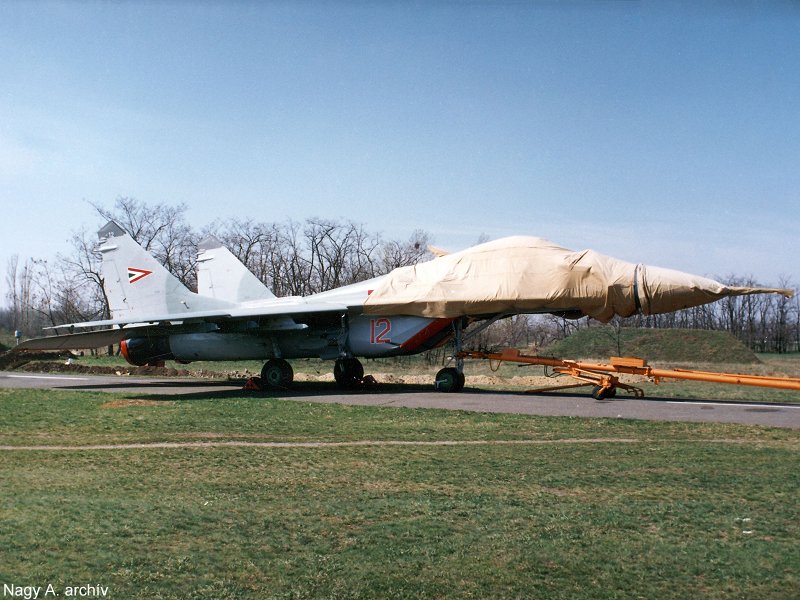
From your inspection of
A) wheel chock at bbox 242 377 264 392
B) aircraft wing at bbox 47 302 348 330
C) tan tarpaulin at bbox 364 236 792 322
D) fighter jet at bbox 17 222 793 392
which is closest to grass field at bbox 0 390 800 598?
tan tarpaulin at bbox 364 236 792 322

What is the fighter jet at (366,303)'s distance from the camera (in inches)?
746

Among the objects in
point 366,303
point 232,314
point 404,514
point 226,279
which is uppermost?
point 226,279

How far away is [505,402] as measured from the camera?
1911 centimetres

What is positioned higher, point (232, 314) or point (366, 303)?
point (366, 303)

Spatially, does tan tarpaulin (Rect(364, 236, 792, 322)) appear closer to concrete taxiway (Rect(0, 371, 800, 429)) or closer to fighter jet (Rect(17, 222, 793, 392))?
fighter jet (Rect(17, 222, 793, 392))

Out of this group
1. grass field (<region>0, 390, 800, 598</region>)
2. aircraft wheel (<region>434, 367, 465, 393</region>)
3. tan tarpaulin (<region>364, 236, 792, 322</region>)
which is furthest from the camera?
aircraft wheel (<region>434, 367, 465, 393</region>)

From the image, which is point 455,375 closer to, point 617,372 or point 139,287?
point 617,372

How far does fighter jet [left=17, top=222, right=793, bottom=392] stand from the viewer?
1894 centimetres

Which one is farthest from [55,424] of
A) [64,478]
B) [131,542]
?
[131,542]

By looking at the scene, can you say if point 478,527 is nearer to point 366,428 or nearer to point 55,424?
point 366,428

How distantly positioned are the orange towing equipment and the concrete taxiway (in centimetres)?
44

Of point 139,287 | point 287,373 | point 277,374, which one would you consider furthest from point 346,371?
point 139,287

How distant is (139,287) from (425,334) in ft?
35.8

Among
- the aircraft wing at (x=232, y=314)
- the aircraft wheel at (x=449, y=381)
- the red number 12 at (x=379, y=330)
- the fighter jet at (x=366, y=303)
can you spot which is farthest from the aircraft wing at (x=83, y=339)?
the aircraft wheel at (x=449, y=381)
